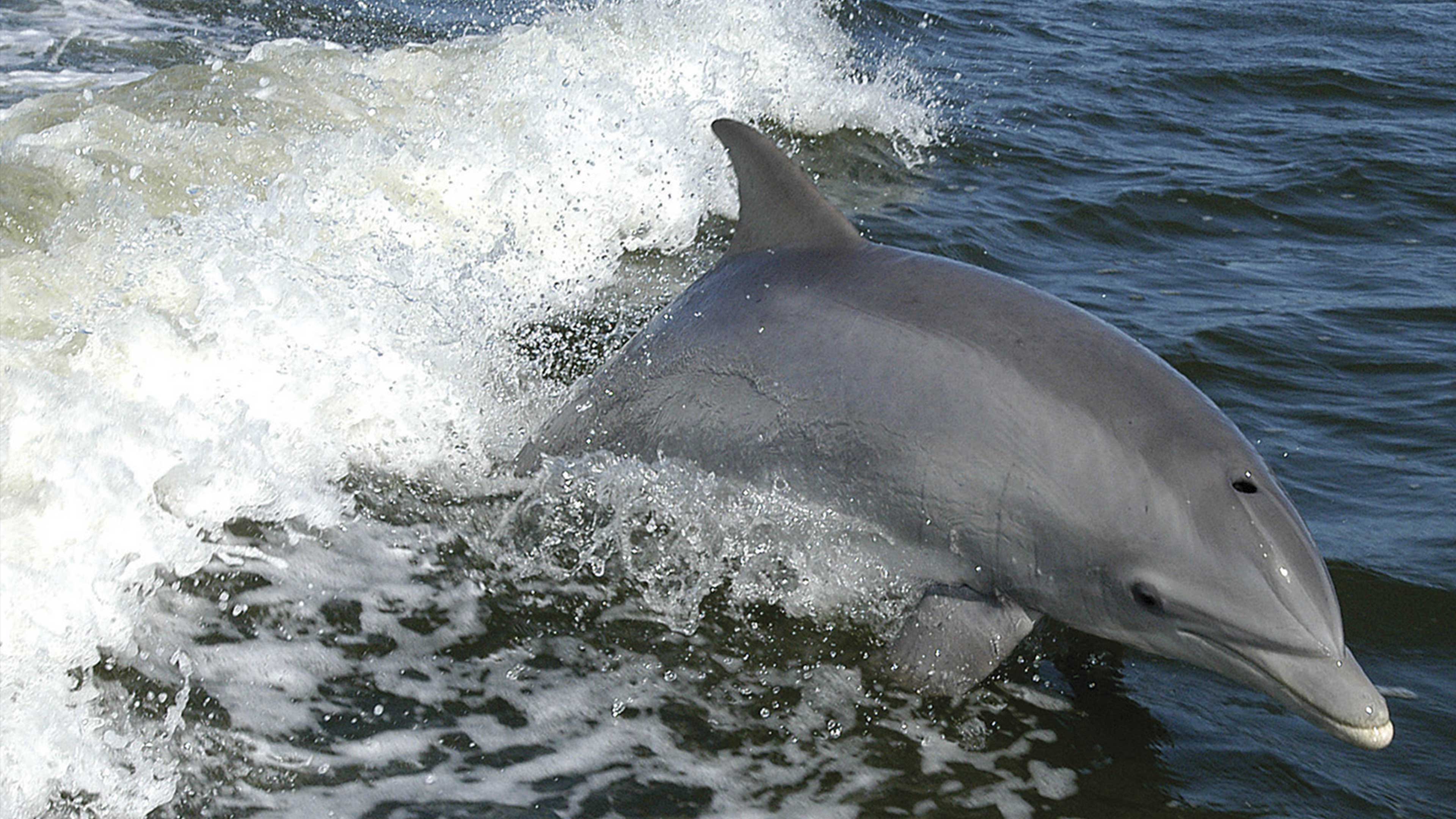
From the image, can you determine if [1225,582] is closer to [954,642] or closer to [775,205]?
[954,642]

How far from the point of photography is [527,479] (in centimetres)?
598

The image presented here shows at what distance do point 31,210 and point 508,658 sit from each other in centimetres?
466

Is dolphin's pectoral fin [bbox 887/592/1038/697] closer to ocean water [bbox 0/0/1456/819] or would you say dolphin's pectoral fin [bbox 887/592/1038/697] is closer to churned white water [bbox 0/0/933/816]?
ocean water [bbox 0/0/1456/819]

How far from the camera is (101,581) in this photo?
500 cm

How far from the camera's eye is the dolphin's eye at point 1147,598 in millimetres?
4414

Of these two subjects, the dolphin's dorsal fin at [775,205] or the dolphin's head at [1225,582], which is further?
the dolphin's dorsal fin at [775,205]

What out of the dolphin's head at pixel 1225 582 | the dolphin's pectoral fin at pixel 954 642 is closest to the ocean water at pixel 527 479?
the dolphin's pectoral fin at pixel 954 642

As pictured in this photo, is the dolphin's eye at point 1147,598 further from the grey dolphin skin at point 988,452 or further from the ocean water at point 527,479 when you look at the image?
the ocean water at point 527,479

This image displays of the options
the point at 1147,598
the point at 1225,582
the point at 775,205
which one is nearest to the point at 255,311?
the point at 775,205

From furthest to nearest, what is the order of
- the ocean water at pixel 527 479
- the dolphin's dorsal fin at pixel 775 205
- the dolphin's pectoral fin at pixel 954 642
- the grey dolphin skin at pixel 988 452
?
the dolphin's dorsal fin at pixel 775 205 < the dolphin's pectoral fin at pixel 954 642 < the ocean water at pixel 527 479 < the grey dolphin skin at pixel 988 452

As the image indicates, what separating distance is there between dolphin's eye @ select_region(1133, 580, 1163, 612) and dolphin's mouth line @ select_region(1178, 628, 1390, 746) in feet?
0.56

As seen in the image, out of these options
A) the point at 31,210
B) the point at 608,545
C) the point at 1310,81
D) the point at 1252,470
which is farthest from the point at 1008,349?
the point at 1310,81

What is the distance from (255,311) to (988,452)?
141 inches

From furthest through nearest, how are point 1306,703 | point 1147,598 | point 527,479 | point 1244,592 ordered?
point 527,479 → point 1147,598 → point 1244,592 → point 1306,703
